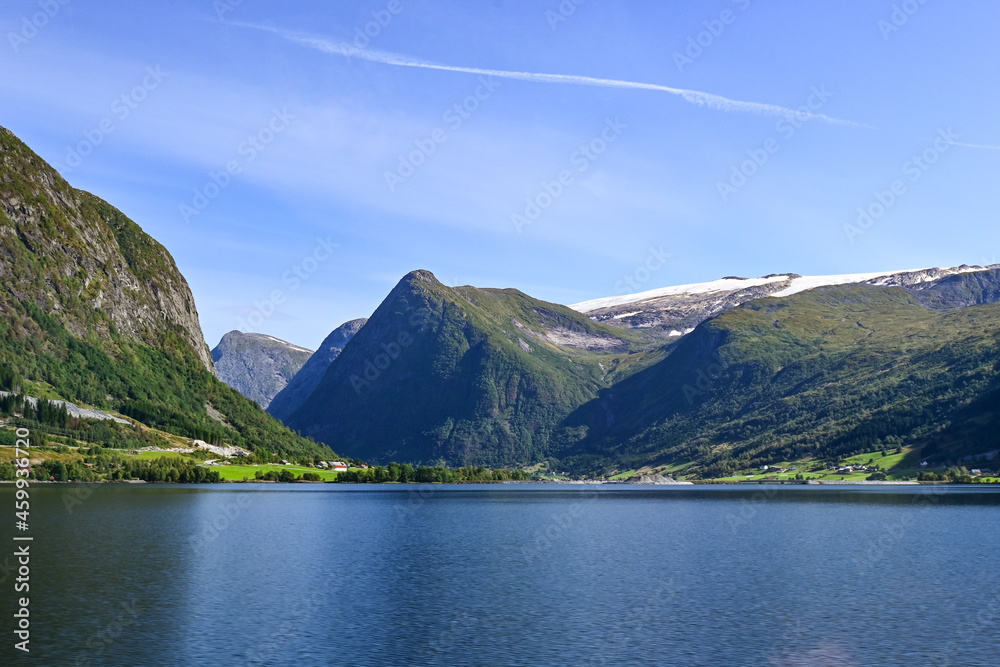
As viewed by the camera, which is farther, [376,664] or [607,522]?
[607,522]

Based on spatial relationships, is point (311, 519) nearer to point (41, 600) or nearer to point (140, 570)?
point (140, 570)

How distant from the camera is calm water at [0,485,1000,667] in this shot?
148 ft

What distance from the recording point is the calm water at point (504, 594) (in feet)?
148

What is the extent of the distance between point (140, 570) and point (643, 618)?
43.2m

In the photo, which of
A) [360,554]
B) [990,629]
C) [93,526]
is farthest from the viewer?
[93,526]

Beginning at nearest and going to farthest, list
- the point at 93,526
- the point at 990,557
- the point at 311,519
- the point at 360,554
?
the point at 990,557, the point at 360,554, the point at 93,526, the point at 311,519

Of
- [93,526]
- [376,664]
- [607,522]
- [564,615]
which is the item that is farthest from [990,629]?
[93,526]

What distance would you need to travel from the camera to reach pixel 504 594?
63375 mm

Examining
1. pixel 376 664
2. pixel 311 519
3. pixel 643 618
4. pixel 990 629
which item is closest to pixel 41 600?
pixel 376 664

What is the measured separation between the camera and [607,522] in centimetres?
13375

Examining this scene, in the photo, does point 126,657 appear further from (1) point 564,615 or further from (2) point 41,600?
(1) point 564,615

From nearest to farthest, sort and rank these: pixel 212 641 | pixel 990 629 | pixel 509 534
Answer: pixel 212 641 → pixel 990 629 → pixel 509 534

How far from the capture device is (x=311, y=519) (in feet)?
435

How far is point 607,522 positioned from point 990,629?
85.6 meters
